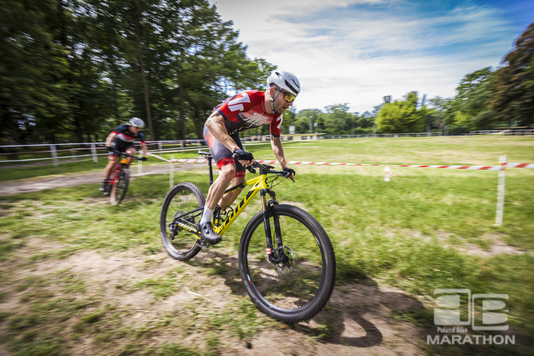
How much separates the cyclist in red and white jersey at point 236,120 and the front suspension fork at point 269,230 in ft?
1.26

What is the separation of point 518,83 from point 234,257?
200 ft

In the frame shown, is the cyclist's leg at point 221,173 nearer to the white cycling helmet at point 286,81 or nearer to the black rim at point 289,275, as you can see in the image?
the black rim at point 289,275

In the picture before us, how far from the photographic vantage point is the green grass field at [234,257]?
2.23 metres

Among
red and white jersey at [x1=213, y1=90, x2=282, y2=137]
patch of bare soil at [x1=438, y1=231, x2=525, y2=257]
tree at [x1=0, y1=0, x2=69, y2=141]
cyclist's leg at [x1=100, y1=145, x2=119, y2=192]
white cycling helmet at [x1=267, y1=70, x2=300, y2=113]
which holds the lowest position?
patch of bare soil at [x1=438, y1=231, x2=525, y2=257]

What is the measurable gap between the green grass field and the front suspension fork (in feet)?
2.00

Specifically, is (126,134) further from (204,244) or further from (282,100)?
(282,100)

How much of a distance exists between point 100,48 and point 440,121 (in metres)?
122

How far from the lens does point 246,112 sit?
3.13 metres

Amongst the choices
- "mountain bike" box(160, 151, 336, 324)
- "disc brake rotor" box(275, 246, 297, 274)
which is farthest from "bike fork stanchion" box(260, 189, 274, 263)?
"disc brake rotor" box(275, 246, 297, 274)

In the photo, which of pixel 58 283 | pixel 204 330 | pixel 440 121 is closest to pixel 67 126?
pixel 58 283

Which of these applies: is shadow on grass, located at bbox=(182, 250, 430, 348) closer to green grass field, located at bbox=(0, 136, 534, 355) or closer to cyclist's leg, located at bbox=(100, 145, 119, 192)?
green grass field, located at bbox=(0, 136, 534, 355)

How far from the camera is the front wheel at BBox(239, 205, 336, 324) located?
87.3 inches

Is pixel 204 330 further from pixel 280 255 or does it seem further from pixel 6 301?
pixel 6 301

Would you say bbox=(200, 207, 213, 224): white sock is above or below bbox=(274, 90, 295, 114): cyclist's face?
below
